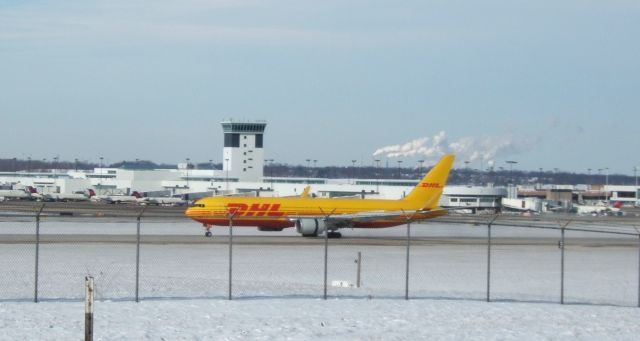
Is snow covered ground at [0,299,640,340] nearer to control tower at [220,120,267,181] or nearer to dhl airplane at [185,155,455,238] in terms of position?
dhl airplane at [185,155,455,238]

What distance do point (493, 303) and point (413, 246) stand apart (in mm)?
22941

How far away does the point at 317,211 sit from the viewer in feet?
180

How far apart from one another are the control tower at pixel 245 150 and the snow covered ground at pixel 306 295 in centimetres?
13014

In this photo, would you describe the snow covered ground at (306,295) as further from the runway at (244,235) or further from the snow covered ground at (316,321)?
the runway at (244,235)

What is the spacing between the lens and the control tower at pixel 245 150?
173375mm

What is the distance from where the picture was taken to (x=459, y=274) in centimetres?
3344

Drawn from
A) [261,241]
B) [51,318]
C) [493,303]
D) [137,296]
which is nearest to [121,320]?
[51,318]

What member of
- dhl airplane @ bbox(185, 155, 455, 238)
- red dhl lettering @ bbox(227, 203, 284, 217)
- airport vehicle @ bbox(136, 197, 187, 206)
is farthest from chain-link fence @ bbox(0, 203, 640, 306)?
airport vehicle @ bbox(136, 197, 187, 206)

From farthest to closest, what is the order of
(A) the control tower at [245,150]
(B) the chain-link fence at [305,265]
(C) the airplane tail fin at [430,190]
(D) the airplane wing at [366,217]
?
(A) the control tower at [245,150]
(C) the airplane tail fin at [430,190]
(D) the airplane wing at [366,217]
(B) the chain-link fence at [305,265]

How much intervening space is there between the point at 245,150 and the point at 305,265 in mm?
140530

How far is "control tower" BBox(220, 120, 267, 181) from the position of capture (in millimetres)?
173375

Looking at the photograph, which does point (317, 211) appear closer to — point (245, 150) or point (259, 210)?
point (259, 210)

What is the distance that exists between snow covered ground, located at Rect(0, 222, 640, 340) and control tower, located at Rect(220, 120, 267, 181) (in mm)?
130138

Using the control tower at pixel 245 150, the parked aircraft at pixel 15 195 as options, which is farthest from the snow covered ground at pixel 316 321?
the control tower at pixel 245 150
